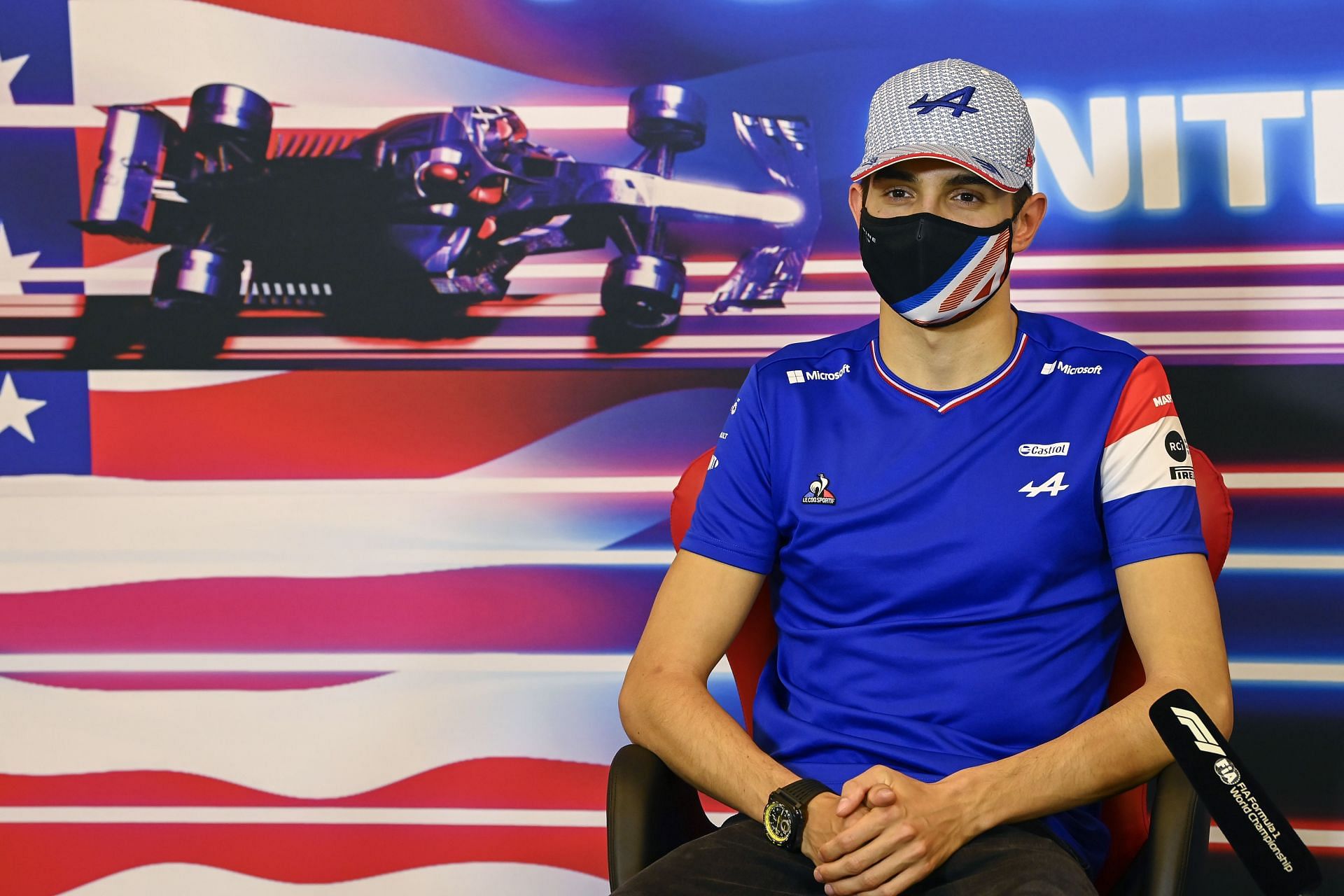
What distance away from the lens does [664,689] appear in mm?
1628

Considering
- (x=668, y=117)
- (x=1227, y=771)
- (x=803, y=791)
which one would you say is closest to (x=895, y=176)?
(x=668, y=117)

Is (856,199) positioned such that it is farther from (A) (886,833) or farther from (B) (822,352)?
(A) (886,833)

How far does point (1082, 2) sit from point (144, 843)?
2433 mm

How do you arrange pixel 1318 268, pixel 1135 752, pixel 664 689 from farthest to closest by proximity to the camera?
pixel 1318 268 → pixel 664 689 → pixel 1135 752

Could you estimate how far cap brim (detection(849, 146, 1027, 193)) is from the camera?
63.6 inches

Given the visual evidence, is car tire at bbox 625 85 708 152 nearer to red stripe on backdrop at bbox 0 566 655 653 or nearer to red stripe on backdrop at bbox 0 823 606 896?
red stripe on backdrop at bbox 0 566 655 653

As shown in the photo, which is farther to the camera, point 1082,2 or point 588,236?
point 588,236

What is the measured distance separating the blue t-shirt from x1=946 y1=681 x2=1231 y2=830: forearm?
8cm

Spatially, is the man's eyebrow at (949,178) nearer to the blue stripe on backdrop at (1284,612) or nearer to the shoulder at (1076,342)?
the shoulder at (1076,342)

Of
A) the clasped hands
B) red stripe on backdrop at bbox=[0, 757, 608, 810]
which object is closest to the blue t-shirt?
the clasped hands

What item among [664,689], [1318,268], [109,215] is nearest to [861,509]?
[664,689]

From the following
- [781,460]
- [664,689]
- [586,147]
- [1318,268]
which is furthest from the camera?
[586,147]

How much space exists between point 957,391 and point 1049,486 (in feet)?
0.62

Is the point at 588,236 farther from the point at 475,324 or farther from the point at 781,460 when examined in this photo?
the point at 781,460
